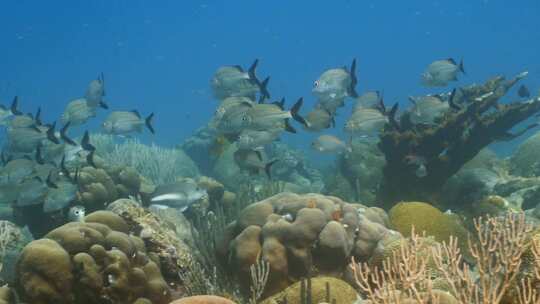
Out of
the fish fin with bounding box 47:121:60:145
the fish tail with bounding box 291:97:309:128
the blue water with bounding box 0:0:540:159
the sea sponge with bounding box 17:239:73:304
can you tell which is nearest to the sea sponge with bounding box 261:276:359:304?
the sea sponge with bounding box 17:239:73:304

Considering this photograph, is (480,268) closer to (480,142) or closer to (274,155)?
(480,142)

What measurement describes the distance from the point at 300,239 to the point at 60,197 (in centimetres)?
495

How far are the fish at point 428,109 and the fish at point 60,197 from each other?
263 inches

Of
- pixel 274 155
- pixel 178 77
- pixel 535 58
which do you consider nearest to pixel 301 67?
pixel 178 77

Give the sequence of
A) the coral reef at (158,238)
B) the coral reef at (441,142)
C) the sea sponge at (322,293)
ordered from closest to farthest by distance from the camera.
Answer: the sea sponge at (322,293)
the coral reef at (158,238)
the coral reef at (441,142)

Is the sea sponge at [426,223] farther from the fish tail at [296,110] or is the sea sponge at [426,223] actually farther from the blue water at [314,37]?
the blue water at [314,37]

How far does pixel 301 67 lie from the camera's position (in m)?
190

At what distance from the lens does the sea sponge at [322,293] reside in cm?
549

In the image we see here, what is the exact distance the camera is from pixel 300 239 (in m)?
6.08

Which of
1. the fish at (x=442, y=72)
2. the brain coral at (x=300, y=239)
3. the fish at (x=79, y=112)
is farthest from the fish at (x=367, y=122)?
the fish at (x=79, y=112)

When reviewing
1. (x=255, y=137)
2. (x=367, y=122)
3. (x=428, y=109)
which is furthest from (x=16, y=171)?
(x=428, y=109)

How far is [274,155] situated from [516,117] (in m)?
10.9

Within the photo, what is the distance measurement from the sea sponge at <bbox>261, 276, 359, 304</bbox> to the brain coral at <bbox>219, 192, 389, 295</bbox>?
289 millimetres

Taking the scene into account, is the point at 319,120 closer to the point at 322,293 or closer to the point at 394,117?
the point at 394,117
